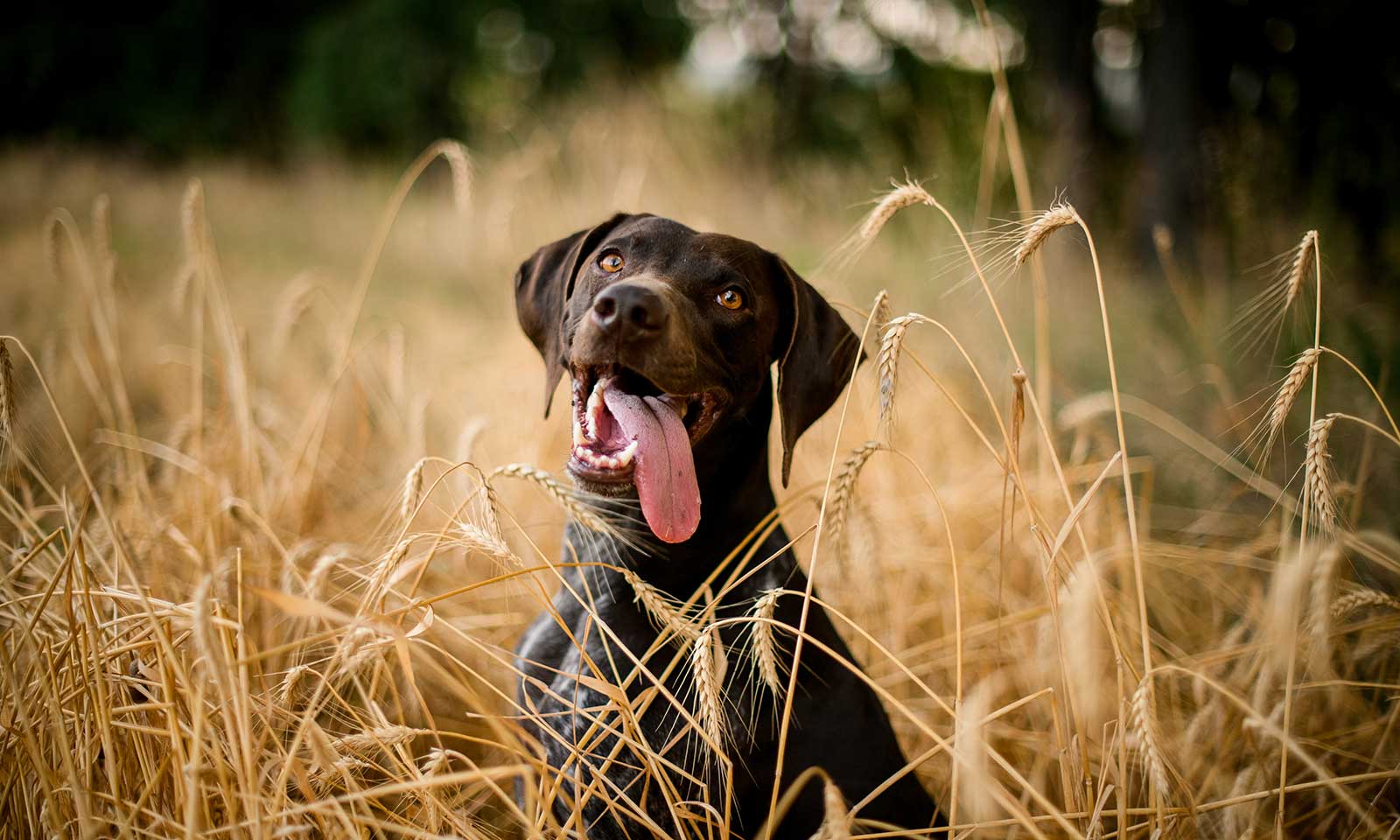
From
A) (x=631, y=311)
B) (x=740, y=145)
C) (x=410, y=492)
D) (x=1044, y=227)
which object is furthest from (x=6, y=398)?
(x=740, y=145)

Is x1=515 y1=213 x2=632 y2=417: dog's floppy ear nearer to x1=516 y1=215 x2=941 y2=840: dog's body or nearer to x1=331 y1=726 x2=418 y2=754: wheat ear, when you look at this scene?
x1=516 y1=215 x2=941 y2=840: dog's body

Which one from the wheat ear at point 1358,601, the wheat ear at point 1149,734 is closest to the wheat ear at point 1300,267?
the wheat ear at point 1358,601

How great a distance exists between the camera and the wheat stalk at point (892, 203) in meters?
1.89

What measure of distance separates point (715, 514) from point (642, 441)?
Answer: 1.21ft

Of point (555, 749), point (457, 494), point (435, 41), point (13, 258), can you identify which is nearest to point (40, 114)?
point (435, 41)

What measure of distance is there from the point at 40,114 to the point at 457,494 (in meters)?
16.2

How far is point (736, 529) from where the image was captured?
2176 millimetres

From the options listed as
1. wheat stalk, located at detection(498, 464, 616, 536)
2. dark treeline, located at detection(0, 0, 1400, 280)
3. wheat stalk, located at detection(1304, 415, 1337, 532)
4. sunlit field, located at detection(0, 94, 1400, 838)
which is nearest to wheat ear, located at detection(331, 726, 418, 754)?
sunlit field, located at detection(0, 94, 1400, 838)

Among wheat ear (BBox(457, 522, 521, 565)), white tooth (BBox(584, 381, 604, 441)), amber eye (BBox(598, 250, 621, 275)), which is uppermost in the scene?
Result: amber eye (BBox(598, 250, 621, 275))

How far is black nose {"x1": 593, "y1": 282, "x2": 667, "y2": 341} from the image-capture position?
6.06 feet

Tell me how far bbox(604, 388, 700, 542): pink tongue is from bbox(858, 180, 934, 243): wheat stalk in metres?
0.66

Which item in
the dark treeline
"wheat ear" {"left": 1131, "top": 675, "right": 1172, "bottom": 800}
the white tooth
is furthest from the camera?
the dark treeline

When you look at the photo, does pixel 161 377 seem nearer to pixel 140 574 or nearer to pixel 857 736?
pixel 140 574

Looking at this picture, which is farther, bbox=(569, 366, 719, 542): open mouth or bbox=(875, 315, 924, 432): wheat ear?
bbox=(569, 366, 719, 542): open mouth
